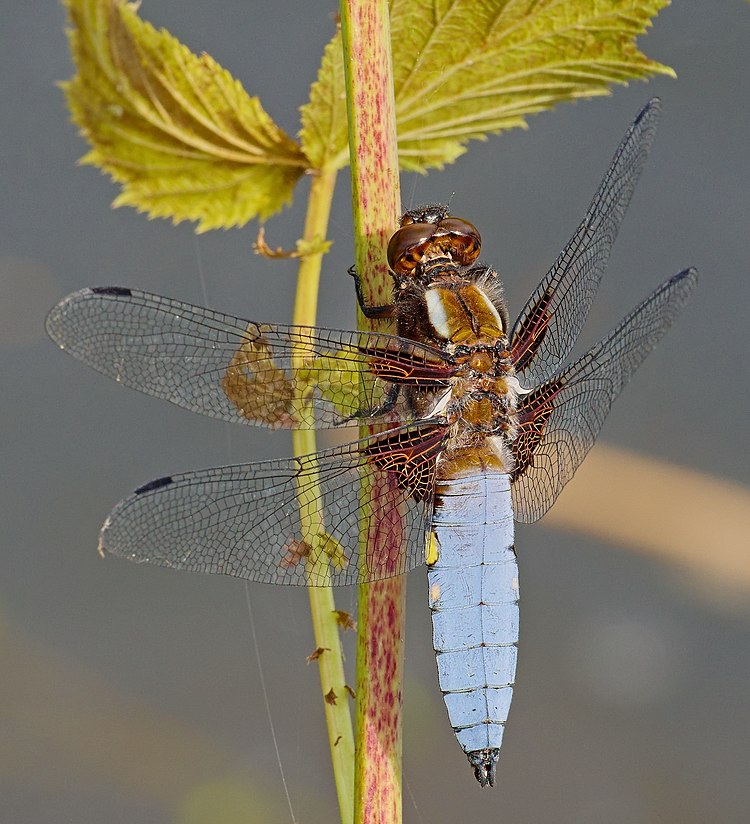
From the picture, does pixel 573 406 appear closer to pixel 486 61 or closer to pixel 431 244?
pixel 431 244

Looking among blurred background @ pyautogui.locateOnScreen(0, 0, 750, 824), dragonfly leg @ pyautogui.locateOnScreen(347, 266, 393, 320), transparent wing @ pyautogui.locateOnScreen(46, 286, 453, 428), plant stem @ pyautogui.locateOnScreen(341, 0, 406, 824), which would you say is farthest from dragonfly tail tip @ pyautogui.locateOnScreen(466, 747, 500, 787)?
blurred background @ pyautogui.locateOnScreen(0, 0, 750, 824)

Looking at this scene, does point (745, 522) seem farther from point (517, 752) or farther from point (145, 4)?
point (145, 4)

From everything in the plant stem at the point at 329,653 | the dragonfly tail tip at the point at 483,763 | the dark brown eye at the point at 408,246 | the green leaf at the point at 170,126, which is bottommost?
the dragonfly tail tip at the point at 483,763

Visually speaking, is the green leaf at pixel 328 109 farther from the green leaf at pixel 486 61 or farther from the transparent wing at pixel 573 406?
the transparent wing at pixel 573 406

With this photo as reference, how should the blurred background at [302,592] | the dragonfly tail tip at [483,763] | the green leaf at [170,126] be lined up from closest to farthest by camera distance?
the dragonfly tail tip at [483,763], the green leaf at [170,126], the blurred background at [302,592]

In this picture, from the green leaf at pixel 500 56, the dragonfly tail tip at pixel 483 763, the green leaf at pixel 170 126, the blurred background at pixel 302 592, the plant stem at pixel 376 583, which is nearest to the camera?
the plant stem at pixel 376 583

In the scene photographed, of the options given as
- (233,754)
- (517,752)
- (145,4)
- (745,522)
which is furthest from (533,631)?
(145,4)

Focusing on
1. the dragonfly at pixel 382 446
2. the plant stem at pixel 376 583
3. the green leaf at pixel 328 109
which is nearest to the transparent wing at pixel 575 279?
the dragonfly at pixel 382 446

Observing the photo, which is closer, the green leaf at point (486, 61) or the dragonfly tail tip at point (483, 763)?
the dragonfly tail tip at point (483, 763)
